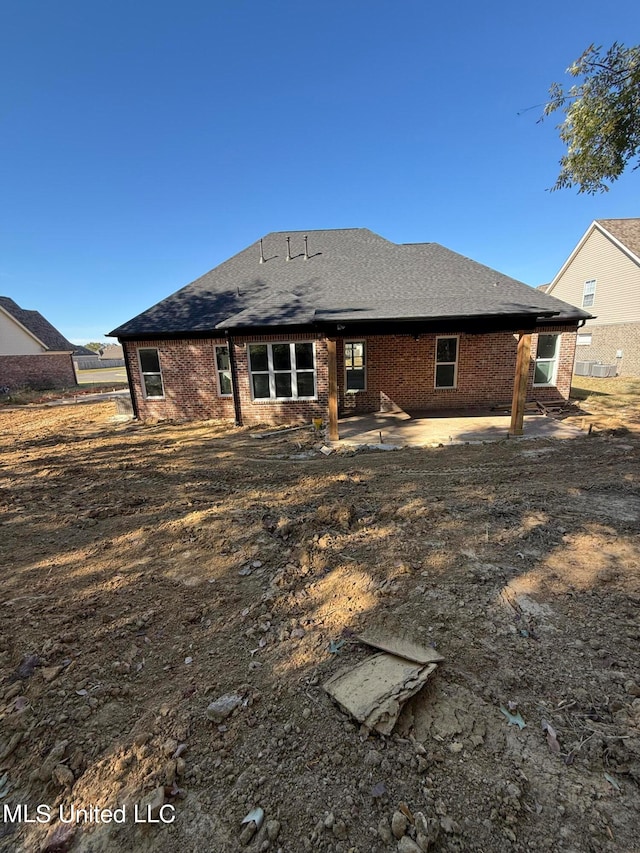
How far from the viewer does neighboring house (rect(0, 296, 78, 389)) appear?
2452cm

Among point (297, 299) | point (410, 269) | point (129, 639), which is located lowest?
point (129, 639)

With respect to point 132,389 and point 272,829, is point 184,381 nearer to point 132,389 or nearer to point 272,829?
point 132,389

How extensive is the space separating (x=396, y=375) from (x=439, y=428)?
2890 millimetres

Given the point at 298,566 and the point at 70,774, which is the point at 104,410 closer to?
the point at 298,566

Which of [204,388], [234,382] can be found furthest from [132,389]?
[234,382]

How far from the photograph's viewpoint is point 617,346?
19.7 m

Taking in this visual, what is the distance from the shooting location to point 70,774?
193 centimetres

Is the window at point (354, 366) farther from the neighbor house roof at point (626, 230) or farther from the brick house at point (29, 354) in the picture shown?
the brick house at point (29, 354)

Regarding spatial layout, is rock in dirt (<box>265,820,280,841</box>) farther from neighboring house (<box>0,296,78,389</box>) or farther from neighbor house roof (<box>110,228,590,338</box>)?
neighboring house (<box>0,296,78,389</box>)

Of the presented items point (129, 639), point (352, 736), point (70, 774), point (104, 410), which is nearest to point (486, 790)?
point (352, 736)

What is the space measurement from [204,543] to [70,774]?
240 cm

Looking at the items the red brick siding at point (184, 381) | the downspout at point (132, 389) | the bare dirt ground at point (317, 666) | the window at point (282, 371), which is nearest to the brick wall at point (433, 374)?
the window at point (282, 371)

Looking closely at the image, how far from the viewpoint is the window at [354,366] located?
11578mm

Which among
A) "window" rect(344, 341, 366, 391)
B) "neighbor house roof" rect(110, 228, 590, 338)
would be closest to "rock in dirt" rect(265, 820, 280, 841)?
"neighbor house roof" rect(110, 228, 590, 338)
